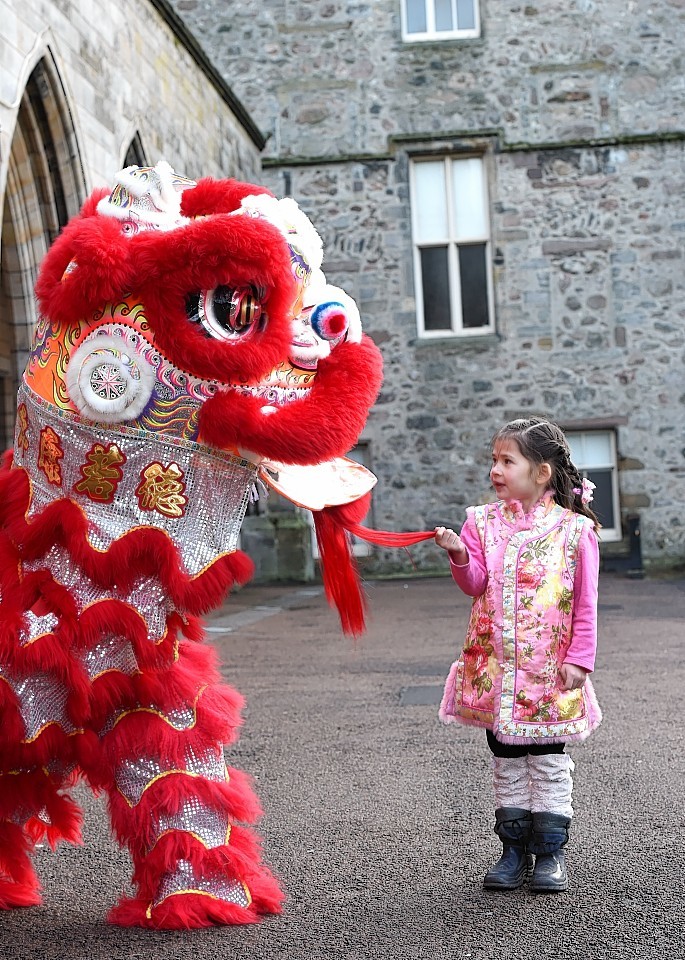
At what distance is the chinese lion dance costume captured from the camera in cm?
283

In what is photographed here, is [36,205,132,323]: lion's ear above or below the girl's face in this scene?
above

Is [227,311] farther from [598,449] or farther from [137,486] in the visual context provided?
[598,449]

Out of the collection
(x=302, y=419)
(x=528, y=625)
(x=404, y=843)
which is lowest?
(x=404, y=843)

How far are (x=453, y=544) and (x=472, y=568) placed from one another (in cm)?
15

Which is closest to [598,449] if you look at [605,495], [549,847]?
[605,495]

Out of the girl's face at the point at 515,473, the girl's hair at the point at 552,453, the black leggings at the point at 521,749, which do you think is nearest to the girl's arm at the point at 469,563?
the girl's face at the point at 515,473

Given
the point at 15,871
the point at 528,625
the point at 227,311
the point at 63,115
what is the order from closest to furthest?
the point at 227,311 < the point at 15,871 < the point at 528,625 < the point at 63,115

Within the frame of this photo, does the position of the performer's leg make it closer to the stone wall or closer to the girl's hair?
the girl's hair

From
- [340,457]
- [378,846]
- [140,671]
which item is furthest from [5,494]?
[378,846]

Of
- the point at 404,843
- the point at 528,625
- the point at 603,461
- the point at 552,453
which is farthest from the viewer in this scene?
the point at 603,461

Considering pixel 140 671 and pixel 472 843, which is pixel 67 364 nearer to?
pixel 140 671

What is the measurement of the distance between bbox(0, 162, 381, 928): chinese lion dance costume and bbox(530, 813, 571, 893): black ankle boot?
0.72 m

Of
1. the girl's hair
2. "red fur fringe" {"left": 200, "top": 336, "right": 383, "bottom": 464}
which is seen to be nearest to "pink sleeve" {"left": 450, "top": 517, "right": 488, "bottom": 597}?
the girl's hair

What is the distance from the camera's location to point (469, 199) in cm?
1642
